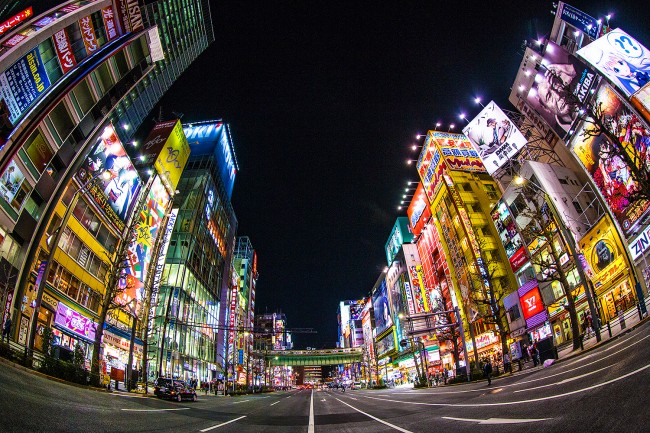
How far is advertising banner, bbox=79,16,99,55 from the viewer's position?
24.7 m

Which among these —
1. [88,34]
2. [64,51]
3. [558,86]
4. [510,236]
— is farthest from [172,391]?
[558,86]

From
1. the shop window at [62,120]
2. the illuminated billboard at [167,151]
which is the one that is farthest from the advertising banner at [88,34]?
the illuminated billboard at [167,151]

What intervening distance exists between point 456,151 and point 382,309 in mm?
59476

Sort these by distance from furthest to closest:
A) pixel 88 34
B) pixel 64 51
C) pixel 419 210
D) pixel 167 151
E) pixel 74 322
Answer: pixel 419 210
pixel 167 151
pixel 74 322
pixel 88 34
pixel 64 51

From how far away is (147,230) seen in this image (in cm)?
3991

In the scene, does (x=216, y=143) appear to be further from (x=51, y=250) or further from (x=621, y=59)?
(x=621, y=59)

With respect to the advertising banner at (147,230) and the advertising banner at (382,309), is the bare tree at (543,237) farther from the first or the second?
the advertising banner at (382,309)

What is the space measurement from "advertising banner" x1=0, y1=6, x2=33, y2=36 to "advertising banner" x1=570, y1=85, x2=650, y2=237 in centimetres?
4454

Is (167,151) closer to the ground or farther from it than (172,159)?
farther from it

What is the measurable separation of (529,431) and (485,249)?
50.4 m

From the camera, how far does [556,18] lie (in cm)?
3212

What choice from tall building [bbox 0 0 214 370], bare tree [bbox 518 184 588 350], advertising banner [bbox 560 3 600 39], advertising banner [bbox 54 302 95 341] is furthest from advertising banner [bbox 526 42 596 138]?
advertising banner [bbox 54 302 95 341]

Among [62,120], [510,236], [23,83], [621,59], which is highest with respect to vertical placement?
[621,59]

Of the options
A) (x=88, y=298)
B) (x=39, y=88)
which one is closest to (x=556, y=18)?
(x=39, y=88)
